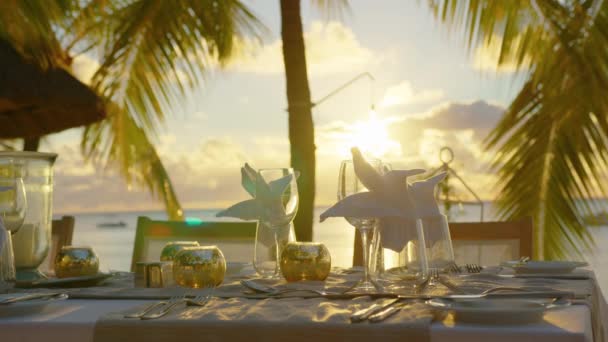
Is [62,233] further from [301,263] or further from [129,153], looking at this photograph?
[129,153]

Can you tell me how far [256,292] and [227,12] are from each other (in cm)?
451

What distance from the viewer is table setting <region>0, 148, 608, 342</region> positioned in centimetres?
105

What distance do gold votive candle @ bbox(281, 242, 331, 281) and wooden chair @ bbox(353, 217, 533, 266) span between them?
0.81 meters

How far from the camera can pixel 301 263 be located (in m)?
1.60

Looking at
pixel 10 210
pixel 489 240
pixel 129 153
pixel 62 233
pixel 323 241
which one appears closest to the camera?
pixel 10 210

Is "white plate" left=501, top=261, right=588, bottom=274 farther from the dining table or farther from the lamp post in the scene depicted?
the lamp post

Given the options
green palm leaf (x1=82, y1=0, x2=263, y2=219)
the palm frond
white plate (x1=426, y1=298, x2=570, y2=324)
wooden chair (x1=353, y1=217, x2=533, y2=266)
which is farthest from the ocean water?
white plate (x1=426, y1=298, x2=570, y2=324)

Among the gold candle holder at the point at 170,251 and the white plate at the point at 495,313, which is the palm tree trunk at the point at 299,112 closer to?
the gold candle holder at the point at 170,251

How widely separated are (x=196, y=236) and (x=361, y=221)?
132 centimetres

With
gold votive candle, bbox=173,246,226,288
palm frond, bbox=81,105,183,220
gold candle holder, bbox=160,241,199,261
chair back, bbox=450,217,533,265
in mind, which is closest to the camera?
gold votive candle, bbox=173,246,226,288

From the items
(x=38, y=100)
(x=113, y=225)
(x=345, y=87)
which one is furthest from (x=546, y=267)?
(x=113, y=225)

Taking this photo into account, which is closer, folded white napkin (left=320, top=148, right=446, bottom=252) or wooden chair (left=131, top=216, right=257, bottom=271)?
folded white napkin (left=320, top=148, right=446, bottom=252)

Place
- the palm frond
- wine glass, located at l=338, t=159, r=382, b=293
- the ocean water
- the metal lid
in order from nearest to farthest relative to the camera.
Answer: wine glass, located at l=338, t=159, r=382, b=293, the metal lid, the palm frond, the ocean water

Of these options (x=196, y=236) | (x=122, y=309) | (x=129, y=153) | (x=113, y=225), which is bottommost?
(x=122, y=309)
